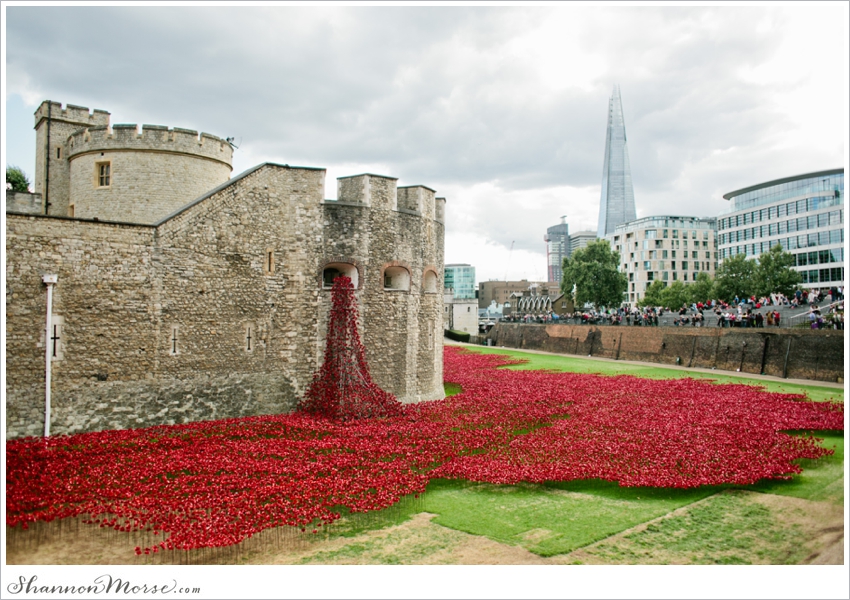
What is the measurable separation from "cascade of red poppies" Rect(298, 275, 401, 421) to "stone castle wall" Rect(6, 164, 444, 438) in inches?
15.5

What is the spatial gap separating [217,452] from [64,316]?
5.25 meters

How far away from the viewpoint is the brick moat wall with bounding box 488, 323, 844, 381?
957 inches

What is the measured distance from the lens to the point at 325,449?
581 inches

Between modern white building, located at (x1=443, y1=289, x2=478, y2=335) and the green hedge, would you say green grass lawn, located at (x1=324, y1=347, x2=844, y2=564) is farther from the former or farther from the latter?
modern white building, located at (x1=443, y1=289, x2=478, y2=335)

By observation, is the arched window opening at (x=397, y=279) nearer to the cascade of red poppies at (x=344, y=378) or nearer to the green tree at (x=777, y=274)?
the cascade of red poppies at (x=344, y=378)

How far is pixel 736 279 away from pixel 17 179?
67.1 meters

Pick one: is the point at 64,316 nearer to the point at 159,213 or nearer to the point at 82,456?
the point at 82,456

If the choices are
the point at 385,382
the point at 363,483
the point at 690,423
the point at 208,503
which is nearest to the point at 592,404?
the point at 690,423

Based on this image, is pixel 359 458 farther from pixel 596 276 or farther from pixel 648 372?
pixel 596 276

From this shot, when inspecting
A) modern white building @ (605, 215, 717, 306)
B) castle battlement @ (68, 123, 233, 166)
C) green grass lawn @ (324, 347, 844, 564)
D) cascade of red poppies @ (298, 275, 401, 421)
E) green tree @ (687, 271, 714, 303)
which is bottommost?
green grass lawn @ (324, 347, 844, 564)

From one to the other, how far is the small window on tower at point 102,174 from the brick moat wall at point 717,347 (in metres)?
29.3

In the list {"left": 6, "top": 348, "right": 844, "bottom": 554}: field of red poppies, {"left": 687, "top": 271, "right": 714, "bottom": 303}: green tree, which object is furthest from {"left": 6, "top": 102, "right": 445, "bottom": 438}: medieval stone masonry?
{"left": 687, "top": 271, "right": 714, "bottom": 303}: green tree

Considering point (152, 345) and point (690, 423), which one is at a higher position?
point (152, 345)

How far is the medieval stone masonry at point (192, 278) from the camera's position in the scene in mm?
14062
